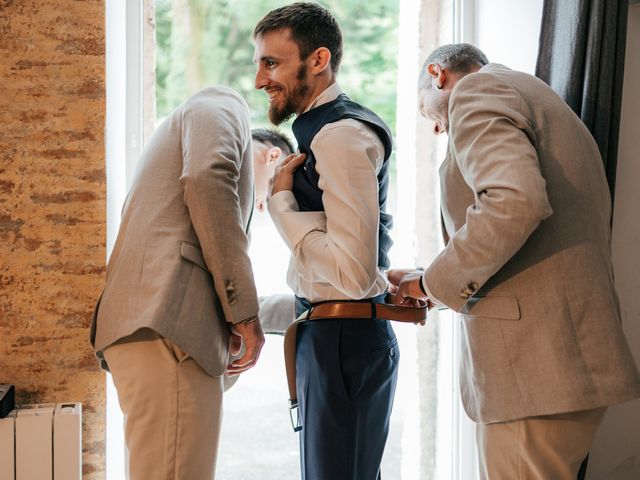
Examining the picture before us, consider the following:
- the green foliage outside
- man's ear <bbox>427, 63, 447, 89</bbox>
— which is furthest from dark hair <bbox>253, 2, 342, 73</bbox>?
the green foliage outside

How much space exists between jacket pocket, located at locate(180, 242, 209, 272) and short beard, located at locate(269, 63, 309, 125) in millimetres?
487

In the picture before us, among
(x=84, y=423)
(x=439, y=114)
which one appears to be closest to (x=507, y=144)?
(x=439, y=114)

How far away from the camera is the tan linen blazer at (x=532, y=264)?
5.62 feet

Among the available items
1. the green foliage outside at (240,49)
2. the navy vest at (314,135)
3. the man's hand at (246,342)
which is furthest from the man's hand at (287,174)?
the green foliage outside at (240,49)

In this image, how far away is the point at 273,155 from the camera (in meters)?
2.67

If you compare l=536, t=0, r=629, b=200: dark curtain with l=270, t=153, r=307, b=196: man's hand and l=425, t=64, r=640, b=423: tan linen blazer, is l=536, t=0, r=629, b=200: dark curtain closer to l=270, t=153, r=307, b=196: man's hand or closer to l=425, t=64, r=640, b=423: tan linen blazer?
l=425, t=64, r=640, b=423: tan linen blazer

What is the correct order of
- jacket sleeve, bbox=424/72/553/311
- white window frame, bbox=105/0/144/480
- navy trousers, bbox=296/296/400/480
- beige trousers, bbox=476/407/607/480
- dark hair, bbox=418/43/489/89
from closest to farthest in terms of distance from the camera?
1. jacket sleeve, bbox=424/72/553/311
2. beige trousers, bbox=476/407/607/480
3. navy trousers, bbox=296/296/400/480
4. dark hair, bbox=418/43/489/89
5. white window frame, bbox=105/0/144/480

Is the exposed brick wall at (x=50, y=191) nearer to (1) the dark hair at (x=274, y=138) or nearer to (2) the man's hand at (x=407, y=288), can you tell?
(1) the dark hair at (x=274, y=138)

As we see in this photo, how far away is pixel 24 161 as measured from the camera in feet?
7.68

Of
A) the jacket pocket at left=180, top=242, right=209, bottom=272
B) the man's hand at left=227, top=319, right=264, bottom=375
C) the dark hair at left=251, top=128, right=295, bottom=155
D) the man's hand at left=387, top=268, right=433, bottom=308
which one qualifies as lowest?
the man's hand at left=227, top=319, right=264, bottom=375

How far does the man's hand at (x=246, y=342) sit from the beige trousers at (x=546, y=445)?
688mm

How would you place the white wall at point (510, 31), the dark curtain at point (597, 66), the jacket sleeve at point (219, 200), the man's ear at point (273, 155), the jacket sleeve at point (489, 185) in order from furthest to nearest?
1. the white wall at point (510, 31)
2. the man's ear at point (273, 155)
3. the dark curtain at point (597, 66)
4. the jacket sleeve at point (219, 200)
5. the jacket sleeve at point (489, 185)

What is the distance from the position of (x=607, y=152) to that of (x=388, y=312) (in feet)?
2.86

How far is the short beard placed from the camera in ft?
7.09
